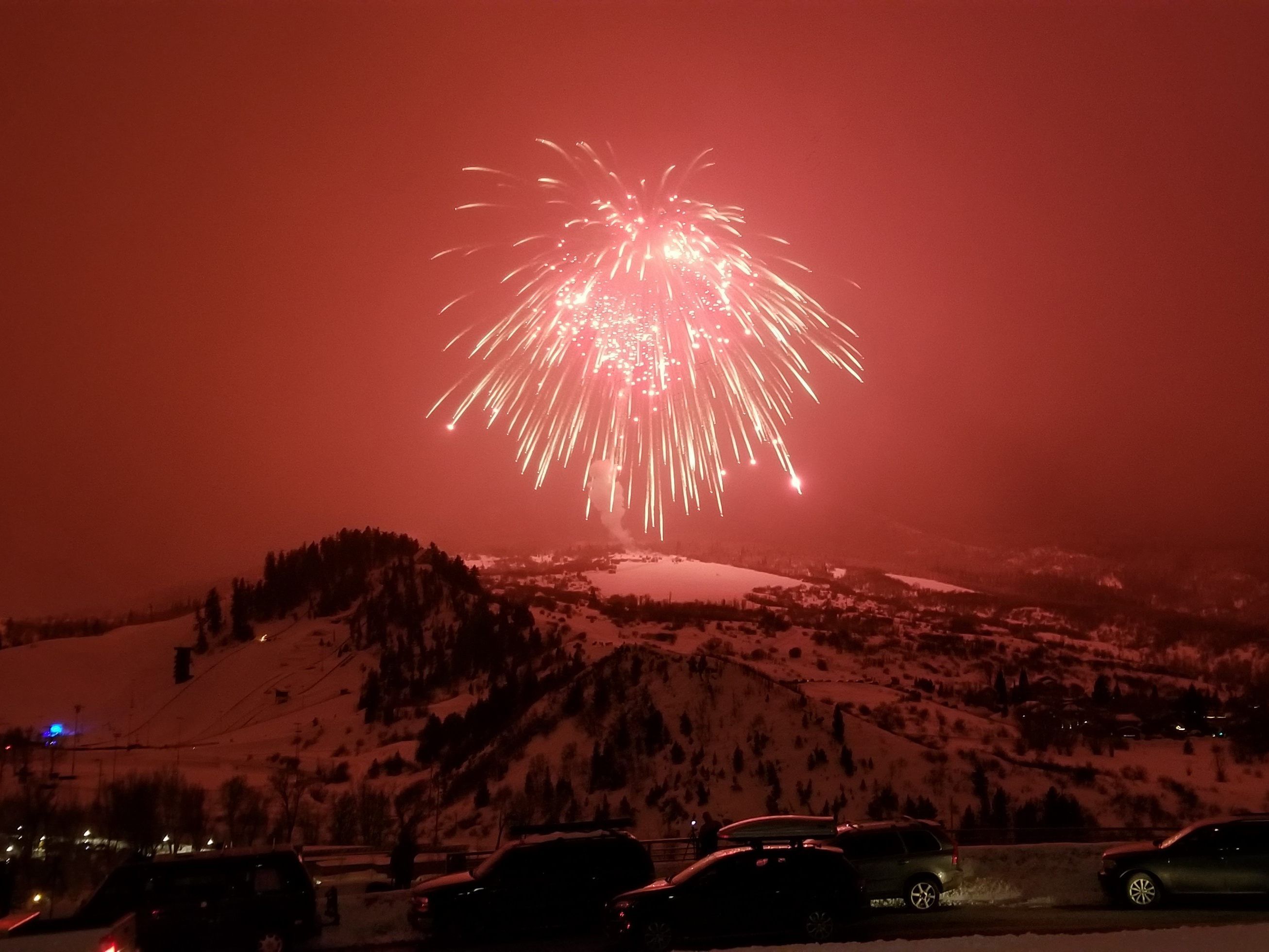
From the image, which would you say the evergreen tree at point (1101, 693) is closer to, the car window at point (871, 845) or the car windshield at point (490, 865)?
the car window at point (871, 845)

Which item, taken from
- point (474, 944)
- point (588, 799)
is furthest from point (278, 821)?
point (474, 944)

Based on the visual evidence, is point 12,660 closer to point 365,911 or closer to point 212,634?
point 212,634

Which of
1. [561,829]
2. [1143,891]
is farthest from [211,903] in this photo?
[1143,891]

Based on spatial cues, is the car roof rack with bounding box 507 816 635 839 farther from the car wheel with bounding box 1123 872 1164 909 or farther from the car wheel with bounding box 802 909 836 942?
the car wheel with bounding box 1123 872 1164 909

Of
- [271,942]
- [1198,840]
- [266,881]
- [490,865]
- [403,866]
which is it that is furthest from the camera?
[403,866]

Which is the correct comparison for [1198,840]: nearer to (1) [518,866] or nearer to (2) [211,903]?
(1) [518,866]

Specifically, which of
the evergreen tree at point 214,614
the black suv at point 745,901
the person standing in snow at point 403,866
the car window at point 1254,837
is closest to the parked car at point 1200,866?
the car window at point 1254,837

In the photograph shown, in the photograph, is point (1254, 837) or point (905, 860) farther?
point (905, 860)
